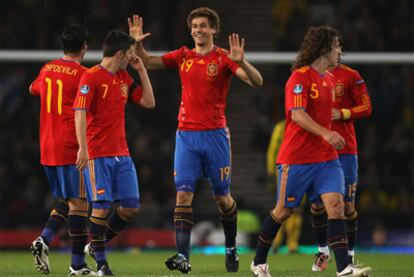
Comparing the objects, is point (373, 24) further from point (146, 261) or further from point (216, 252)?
point (146, 261)

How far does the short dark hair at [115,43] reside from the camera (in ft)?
34.4

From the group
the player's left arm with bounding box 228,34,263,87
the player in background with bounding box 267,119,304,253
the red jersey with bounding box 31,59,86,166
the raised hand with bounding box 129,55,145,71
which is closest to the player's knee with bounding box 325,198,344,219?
the player's left arm with bounding box 228,34,263,87

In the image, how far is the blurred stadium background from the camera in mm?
Answer: 19203

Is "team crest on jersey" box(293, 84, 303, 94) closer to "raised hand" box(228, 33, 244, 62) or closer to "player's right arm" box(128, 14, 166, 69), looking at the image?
"raised hand" box(228, 33, 244, 62)

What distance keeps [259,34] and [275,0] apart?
0.81 m

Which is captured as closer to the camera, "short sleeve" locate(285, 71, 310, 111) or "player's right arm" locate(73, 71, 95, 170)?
"short sleeve" locate(285, 71, 310, 111)

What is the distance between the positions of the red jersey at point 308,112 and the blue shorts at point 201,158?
1.35m

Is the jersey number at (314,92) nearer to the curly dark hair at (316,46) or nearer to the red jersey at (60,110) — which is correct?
→ the curly dark hair at (316,46)

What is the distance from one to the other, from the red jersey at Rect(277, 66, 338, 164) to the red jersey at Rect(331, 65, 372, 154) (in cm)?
195

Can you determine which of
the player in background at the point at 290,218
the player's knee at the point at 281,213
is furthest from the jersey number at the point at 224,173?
the player in background at the point at 290,218

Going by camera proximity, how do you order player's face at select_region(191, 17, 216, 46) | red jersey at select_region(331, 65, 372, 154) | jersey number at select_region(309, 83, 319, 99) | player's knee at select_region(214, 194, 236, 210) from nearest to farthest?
jersey number at select_region(309, 83, 319, 99), player's face at select_region(191, 17, 216, 46), player's knee at select_region(214, 194, 236, 210), red jersey at select_region(331, 65, 372, 154)

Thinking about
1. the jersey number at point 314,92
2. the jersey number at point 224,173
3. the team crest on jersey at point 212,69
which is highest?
the team crest on jersey at point 212,69

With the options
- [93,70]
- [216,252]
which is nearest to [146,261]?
[216,252]

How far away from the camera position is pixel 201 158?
1127cm
